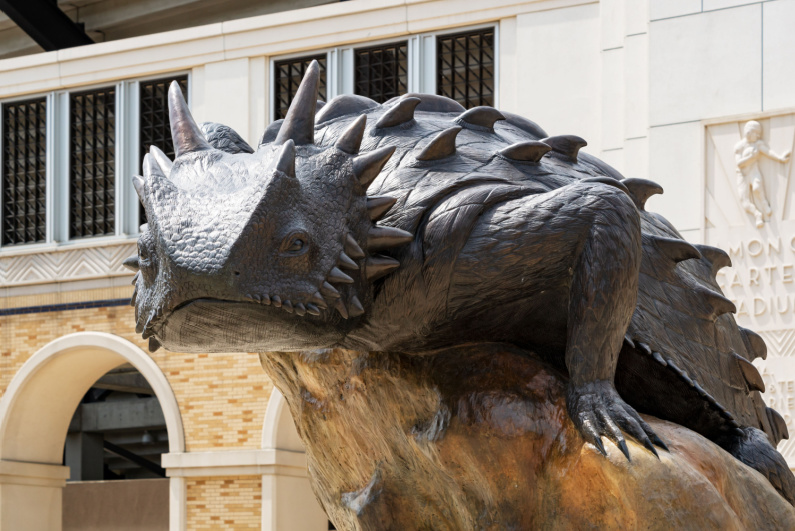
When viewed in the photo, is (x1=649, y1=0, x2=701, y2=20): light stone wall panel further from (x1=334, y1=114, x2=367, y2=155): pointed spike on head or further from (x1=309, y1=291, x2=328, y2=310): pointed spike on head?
(x1=309, y1=291, x2=328, y2=310): pointed spike on head

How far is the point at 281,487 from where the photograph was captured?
13789mm

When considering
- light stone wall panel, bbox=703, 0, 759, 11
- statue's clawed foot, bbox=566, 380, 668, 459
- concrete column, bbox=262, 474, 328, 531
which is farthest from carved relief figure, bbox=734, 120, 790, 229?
statue's clawed foot, bbox=566, 380, 668, 459

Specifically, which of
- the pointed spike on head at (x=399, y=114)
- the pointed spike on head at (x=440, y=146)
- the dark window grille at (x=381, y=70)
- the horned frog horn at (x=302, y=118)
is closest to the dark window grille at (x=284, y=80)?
the dark window grille at (x=381, y=70)

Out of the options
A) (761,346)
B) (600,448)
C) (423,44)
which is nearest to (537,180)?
(600,448)

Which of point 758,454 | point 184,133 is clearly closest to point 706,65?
point 758,454

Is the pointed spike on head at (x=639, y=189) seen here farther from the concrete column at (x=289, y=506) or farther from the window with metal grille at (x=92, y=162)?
the window with metal grille at (x=92, y=162)

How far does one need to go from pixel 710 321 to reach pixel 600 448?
98 cm

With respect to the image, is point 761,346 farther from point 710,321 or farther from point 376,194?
point 376,194

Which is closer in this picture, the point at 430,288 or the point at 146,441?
the point at 430,288

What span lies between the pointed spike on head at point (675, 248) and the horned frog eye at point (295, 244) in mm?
1400

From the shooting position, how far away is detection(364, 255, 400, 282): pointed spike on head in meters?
2.92

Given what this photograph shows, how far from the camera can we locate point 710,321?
3.80m

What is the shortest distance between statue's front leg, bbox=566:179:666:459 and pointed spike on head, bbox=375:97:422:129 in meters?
0.58

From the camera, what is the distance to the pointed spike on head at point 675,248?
3.68 metres
